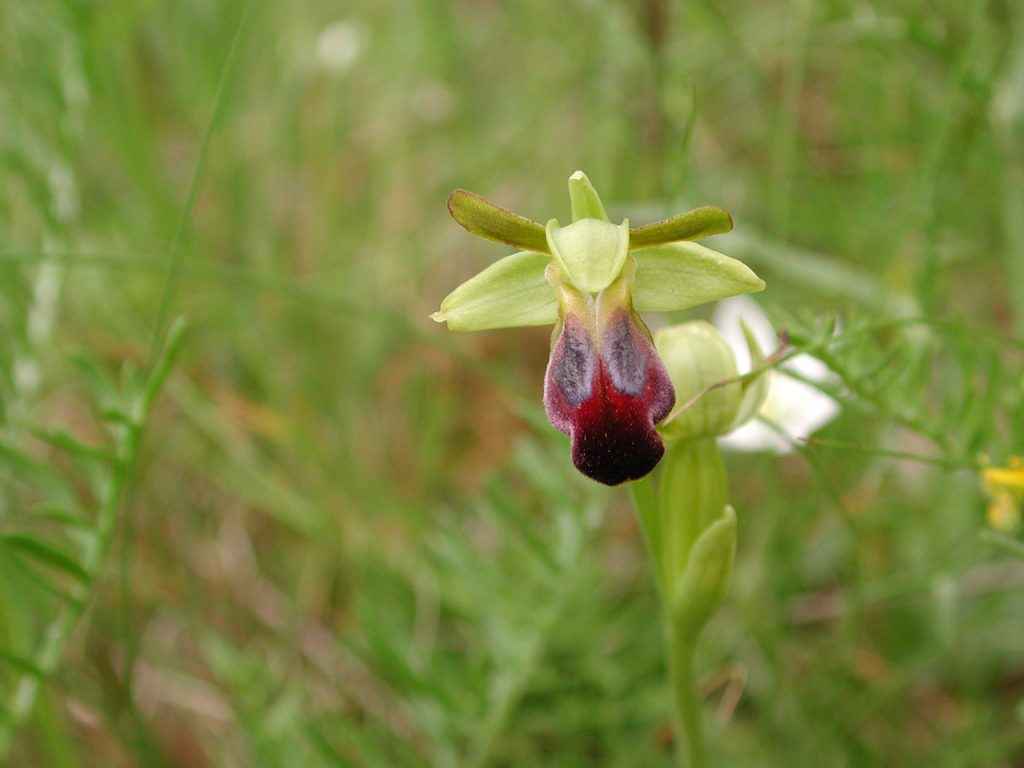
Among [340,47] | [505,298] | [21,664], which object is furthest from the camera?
[340,47]

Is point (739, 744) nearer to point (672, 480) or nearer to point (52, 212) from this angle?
point (672, 480)

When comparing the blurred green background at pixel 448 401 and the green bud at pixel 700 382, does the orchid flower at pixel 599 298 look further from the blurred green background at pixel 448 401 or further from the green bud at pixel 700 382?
the blurred green background at pixel 448 401

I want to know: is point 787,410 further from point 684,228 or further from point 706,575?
point 684,228

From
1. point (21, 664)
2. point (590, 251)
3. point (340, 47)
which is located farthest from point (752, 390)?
point (340, 47)

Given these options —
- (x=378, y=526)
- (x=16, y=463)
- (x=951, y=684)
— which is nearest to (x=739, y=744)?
(x=951, y=684)

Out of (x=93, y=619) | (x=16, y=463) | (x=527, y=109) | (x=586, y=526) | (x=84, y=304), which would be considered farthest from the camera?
(x=527, y=109)

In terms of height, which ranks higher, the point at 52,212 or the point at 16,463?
the point at 52,212

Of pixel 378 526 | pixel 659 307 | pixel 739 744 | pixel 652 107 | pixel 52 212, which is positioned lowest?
pixel 739 744
